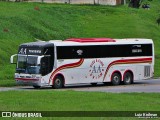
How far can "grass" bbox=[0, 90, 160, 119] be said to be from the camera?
20781 millimetres

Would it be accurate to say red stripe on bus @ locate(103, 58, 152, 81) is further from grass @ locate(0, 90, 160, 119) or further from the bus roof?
grass @ locate(0, 90, 160, 119)

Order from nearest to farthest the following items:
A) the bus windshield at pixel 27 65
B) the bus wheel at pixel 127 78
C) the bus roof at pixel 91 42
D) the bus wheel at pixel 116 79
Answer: the bus windshield at pixel 27 65 → the bus roof at pixel 91 42 → the bus wheel at pixel 116 79 → the bus wheel at pixel 127 78

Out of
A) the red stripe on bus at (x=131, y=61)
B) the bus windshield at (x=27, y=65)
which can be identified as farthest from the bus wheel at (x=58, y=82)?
the red stripe on bus at (x=131, y=61)

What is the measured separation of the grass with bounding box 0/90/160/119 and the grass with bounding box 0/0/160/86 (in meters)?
22.0

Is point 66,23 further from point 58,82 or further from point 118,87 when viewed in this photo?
point 58,82

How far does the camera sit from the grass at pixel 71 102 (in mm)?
20781

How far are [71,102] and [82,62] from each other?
15666 mm

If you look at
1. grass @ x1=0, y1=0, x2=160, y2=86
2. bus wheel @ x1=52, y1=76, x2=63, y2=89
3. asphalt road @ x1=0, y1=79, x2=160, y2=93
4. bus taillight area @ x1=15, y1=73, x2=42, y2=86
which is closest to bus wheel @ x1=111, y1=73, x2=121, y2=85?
asphalt road @ x1=0, y1=79, x2=160, y2=93

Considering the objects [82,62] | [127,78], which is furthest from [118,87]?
[127,78]

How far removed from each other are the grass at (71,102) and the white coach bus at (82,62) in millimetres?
10819

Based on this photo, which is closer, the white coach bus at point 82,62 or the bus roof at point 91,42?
the white coach bus at point 82,62

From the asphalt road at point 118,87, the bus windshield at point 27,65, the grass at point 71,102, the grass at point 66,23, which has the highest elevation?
the grass at point 66,23

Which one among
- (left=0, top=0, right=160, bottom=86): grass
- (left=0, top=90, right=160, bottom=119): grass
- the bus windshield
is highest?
(left=0, top=0, right=160, bottom=86): grass

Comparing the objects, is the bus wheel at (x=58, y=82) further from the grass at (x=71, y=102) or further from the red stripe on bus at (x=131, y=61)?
the grass at (x=71, y=102)
